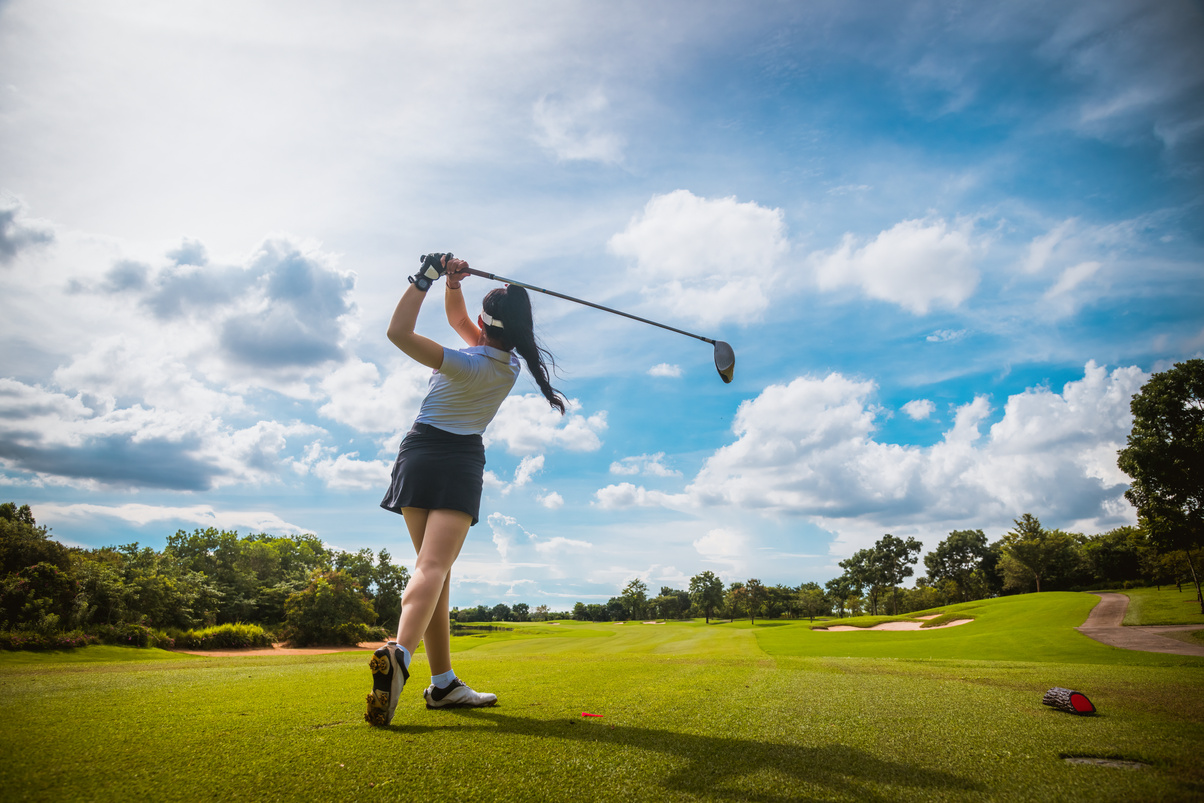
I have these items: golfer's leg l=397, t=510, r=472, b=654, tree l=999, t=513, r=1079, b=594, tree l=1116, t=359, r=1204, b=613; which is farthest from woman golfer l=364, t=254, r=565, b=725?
tree l=999, t=513, r=1079, b=594

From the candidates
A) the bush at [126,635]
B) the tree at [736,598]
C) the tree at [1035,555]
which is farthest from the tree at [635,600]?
the bush at [126,635]

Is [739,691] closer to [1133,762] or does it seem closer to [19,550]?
[1133,762]

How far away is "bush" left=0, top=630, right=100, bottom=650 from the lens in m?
12.6

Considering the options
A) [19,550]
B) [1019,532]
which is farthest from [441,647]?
[1019,532]

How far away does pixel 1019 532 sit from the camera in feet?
199

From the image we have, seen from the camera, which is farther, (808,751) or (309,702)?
(309,702)

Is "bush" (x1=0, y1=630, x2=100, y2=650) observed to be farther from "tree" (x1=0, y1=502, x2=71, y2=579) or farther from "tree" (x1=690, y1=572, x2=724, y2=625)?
"tree" (x1=690, y1=572, x2=724, y2=625)

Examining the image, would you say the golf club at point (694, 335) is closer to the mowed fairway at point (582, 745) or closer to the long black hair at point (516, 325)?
the long black hair at point (516, 325)

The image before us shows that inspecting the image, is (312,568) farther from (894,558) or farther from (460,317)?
(894,558)

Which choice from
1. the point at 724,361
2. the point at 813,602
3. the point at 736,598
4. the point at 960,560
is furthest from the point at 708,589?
the point at 724,361

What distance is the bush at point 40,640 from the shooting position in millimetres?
12598

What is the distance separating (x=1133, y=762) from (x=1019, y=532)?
2964 inches

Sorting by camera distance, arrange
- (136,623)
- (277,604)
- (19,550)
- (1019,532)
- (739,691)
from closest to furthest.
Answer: (739,691), (19,550), (136,623), (277,604), (1019,532)

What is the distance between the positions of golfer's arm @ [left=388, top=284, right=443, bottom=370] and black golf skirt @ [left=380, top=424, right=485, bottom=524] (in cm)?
46
